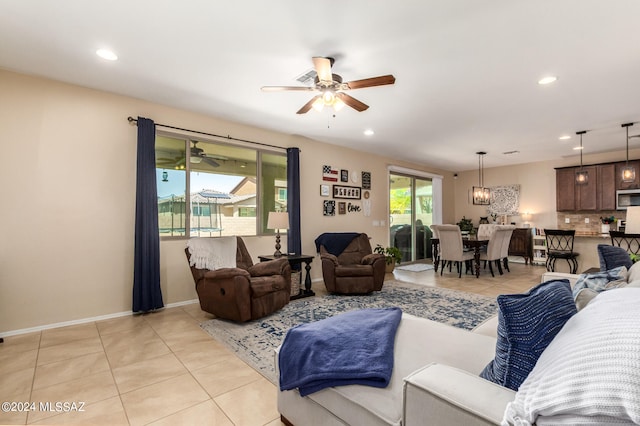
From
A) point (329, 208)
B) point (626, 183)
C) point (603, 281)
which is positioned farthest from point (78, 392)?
point (626, 183)

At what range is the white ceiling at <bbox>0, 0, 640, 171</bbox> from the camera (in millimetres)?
2174

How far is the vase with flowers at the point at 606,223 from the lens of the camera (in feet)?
20.1

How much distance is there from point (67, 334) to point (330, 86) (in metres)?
3.51

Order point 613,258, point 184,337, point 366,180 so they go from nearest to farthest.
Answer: point 613,258 < point 184,337 < point 366,180

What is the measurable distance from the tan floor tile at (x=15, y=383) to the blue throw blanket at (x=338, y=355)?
1896 mm

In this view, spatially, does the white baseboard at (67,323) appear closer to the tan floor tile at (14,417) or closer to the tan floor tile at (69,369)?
the tan floor tile at (69,369)

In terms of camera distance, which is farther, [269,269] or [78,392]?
[269,269]

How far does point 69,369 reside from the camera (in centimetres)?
238

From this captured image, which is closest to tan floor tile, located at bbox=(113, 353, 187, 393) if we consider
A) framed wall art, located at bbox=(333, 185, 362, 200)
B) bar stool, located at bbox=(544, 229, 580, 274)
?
framed wall art, located at bbox=(333, 185, 362, 200)

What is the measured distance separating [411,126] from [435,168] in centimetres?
402

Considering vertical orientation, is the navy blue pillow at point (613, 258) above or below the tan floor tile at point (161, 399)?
above

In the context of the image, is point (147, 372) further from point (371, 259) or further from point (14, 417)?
point (371, 259)

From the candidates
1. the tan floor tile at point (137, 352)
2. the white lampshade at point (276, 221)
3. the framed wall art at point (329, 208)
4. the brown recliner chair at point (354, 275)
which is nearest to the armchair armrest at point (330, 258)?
the brown recliner chair at point (354, 275)

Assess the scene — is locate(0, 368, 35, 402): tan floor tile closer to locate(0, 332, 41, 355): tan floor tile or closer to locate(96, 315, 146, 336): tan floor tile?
locate(0, 332, 41, 355): tan floor tile
